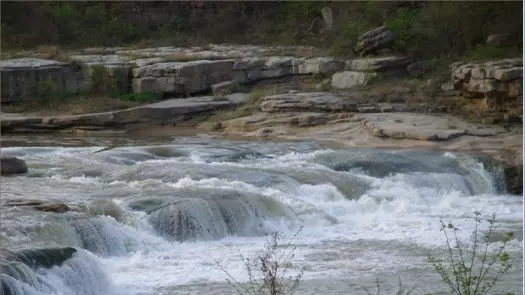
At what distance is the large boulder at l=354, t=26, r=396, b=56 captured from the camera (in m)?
22.0

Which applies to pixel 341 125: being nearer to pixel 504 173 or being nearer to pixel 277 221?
pixel 504 173

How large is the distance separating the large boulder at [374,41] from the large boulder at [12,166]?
10.4m

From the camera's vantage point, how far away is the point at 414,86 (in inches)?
800

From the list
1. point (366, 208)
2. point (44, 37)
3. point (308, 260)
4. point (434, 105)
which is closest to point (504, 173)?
point (366, 208)

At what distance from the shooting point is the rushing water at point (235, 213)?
30.3ft

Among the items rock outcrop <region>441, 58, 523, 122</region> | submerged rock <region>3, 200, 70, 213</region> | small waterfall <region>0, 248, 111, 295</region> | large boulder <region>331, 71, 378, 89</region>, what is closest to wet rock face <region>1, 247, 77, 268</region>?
small waterfall <region>0, 248, 111, 295</region>

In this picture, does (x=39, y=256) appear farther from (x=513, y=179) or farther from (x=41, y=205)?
(x=513, y=179)

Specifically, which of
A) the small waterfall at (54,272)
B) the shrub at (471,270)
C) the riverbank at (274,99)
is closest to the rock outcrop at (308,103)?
the riverbank at (274,99)

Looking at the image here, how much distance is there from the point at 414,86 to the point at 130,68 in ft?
22.2

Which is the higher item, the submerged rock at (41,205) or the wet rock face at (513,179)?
the submerged rock at (41,205)

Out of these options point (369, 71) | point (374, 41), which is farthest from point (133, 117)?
point (374, 41)

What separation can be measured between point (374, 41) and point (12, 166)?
10.8m

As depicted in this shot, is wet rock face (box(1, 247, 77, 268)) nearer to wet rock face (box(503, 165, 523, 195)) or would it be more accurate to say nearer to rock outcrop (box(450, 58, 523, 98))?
wet rock face (box(503, 165, 523, 195))

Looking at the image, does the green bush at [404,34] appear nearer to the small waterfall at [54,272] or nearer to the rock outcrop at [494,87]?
the rock outcrop at [494,87]
